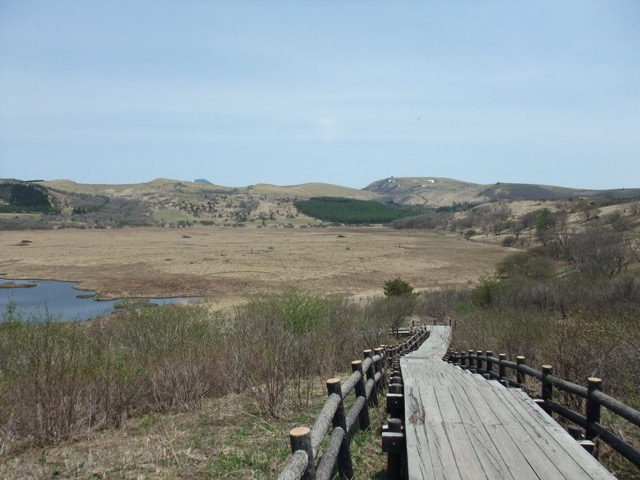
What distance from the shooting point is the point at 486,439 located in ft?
14.3

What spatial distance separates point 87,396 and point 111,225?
166724 millimetres

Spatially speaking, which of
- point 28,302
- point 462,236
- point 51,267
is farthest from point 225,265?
point 462,236

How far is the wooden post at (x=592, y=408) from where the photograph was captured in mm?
5090

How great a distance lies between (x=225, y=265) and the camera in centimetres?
6331

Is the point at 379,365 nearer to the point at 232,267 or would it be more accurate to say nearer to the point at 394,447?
the point at 394,447

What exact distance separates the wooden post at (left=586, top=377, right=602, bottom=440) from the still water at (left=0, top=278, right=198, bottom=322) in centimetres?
3139

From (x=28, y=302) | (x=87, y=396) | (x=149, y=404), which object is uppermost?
(x=87, y=396)

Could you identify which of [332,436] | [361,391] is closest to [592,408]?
[361,391]

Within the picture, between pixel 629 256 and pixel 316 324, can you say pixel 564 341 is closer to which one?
pixel 316 324

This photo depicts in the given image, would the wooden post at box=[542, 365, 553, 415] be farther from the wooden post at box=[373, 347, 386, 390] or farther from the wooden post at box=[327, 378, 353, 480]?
the wooden post at box=[327, 378, 353, 480]

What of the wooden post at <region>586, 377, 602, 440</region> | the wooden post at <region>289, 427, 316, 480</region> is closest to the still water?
the wooden post at <region>586, 377, 602, 440</region>

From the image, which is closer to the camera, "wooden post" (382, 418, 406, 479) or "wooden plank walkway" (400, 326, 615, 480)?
"wooden plank walkway" (400, 326, 615, 480)

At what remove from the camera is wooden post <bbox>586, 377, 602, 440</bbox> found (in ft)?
16.7

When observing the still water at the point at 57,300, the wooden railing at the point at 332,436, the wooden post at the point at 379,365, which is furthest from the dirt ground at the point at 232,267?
the wooden railing at the point at 332,436
